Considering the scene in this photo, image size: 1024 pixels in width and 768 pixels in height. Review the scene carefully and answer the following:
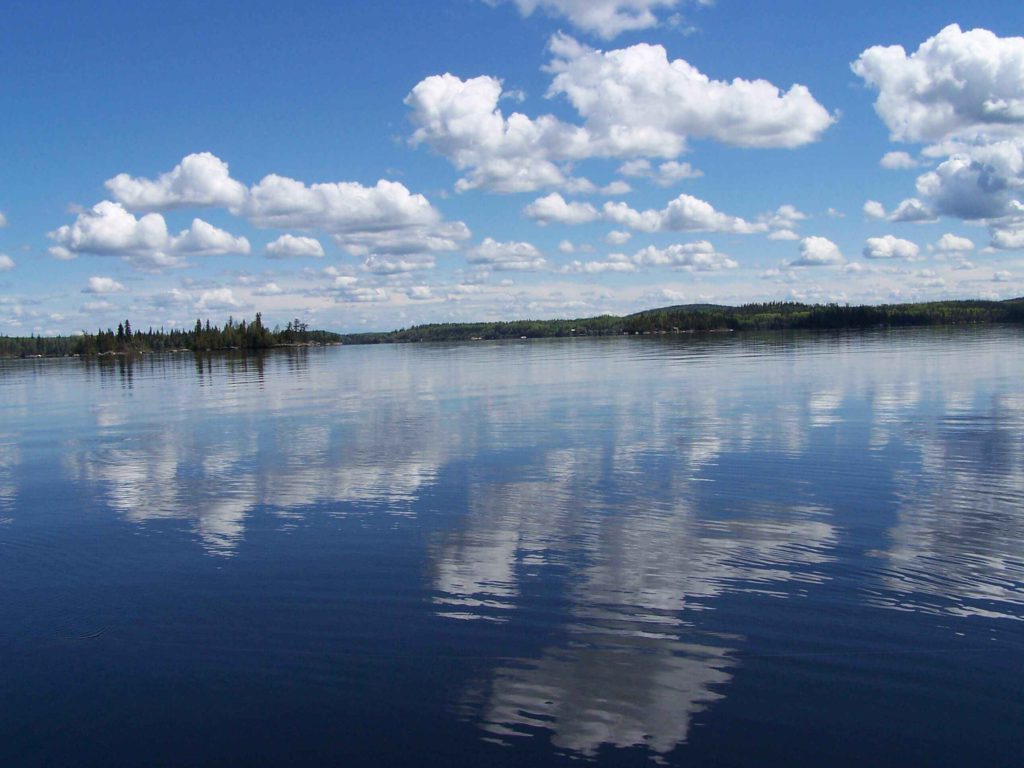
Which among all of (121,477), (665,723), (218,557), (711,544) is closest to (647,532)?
(711,544)

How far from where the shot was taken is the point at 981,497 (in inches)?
741

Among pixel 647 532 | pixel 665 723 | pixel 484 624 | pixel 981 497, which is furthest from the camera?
pixel 981 497

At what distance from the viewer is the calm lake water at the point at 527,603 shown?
9266 mm

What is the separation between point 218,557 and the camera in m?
16.1

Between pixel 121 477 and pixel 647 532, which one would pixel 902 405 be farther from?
pixel 121 477

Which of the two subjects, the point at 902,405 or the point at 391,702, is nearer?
the point at 391,702

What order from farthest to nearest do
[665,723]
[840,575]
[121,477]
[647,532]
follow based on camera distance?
[121,477] → [647,532] → [840,575] → [665,723]

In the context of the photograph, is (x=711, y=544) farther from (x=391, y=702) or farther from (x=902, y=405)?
(x=902, y=405)

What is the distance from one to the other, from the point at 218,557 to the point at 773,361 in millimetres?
63203

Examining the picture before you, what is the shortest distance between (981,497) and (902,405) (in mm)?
17864

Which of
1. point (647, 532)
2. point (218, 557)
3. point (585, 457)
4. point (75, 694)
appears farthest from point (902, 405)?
point (75, 694)

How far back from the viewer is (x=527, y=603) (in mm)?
12836

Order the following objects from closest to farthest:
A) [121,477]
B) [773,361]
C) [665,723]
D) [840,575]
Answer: [665,723] → [840,575] → [121,477] → [773,361]

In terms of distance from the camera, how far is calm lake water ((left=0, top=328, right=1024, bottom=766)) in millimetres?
9266
